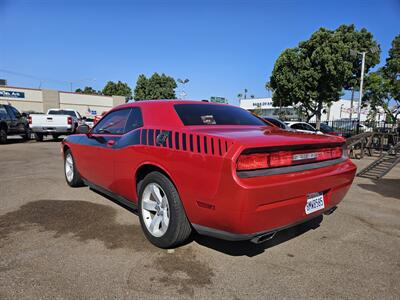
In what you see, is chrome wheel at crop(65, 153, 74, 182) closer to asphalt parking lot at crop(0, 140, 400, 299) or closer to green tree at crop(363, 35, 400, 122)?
asphalt parking lot at crop(0, 140, 400, 299)

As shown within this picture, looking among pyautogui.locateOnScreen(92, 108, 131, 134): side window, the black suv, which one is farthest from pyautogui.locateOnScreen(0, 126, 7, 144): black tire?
pyautogui.locateOnScreen(92, 108, 131, 134): side window

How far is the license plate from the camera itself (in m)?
2.74

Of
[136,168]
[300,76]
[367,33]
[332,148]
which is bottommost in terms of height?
[136,168]

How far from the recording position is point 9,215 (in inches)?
154

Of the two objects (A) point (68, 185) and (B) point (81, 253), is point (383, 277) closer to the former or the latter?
(B) point (81, 253)

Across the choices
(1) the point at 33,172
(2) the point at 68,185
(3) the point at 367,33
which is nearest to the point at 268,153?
(2) the point at 68,185

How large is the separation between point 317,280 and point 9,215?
12.4 ft

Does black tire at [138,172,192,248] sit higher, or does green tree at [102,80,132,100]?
green tree at [102,80,132,100]

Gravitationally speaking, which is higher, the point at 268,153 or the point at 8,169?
the point at 268,153

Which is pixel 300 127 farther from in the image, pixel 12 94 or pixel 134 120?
pixel 12 94

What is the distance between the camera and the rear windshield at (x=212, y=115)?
3.19 metres

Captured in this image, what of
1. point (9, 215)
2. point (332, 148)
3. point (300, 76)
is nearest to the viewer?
point (332, 148)

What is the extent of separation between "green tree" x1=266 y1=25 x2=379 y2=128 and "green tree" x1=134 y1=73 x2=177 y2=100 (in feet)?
103

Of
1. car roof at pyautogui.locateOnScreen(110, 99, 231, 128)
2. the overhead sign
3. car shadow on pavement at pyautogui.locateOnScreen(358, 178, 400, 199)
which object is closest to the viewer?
car roof at pyautogui.locateOnScreen(110, 99, 231, 128)
